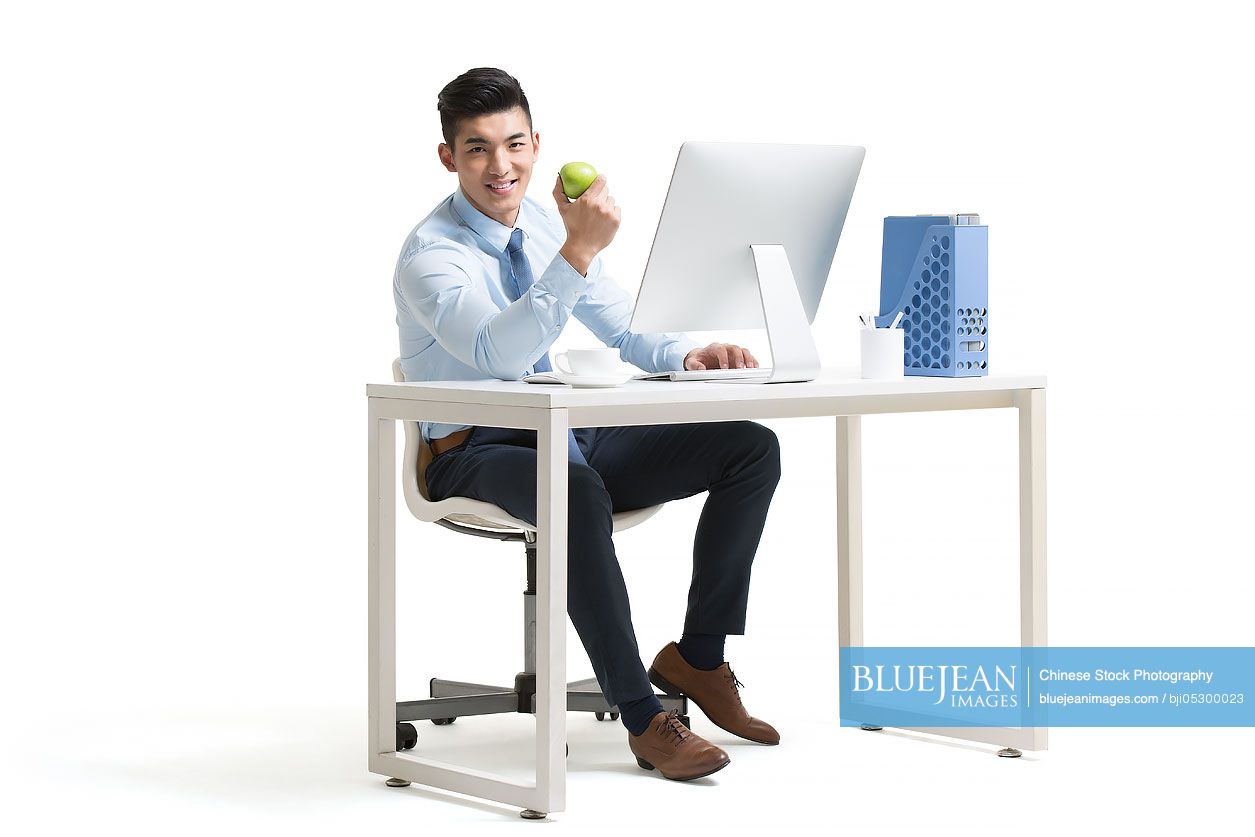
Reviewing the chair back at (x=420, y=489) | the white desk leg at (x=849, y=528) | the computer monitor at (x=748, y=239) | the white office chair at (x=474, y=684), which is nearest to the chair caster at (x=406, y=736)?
the white office chair at (x=474, y=684)

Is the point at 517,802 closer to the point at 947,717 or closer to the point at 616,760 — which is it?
the point at 616,760

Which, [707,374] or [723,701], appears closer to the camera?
[707,374]

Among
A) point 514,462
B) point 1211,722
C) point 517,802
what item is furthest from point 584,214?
point 1211,722

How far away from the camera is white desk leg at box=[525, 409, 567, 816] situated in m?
3.51

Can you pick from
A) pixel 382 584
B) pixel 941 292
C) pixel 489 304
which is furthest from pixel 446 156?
pixel 941 292

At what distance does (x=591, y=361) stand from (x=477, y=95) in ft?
2.51

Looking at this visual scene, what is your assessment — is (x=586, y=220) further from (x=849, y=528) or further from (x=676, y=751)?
(x=849, y=528)

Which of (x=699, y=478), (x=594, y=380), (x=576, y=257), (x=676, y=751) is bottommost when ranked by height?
(x=676, y=751)

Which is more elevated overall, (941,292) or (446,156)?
(446,156)

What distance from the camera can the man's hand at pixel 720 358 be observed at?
412 centimetres

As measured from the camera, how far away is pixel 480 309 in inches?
153

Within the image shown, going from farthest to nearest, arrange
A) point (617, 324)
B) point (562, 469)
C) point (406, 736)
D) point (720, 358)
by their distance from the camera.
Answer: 1. point (617, 324)
2. point (720, 358)
3. point (406, 736)
4. point (562, 469)

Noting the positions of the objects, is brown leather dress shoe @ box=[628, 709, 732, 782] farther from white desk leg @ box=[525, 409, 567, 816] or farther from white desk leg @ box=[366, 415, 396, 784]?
white desk leg @ box=[366, 415, 396, 784]

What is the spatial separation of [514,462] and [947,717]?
3.92 ft
